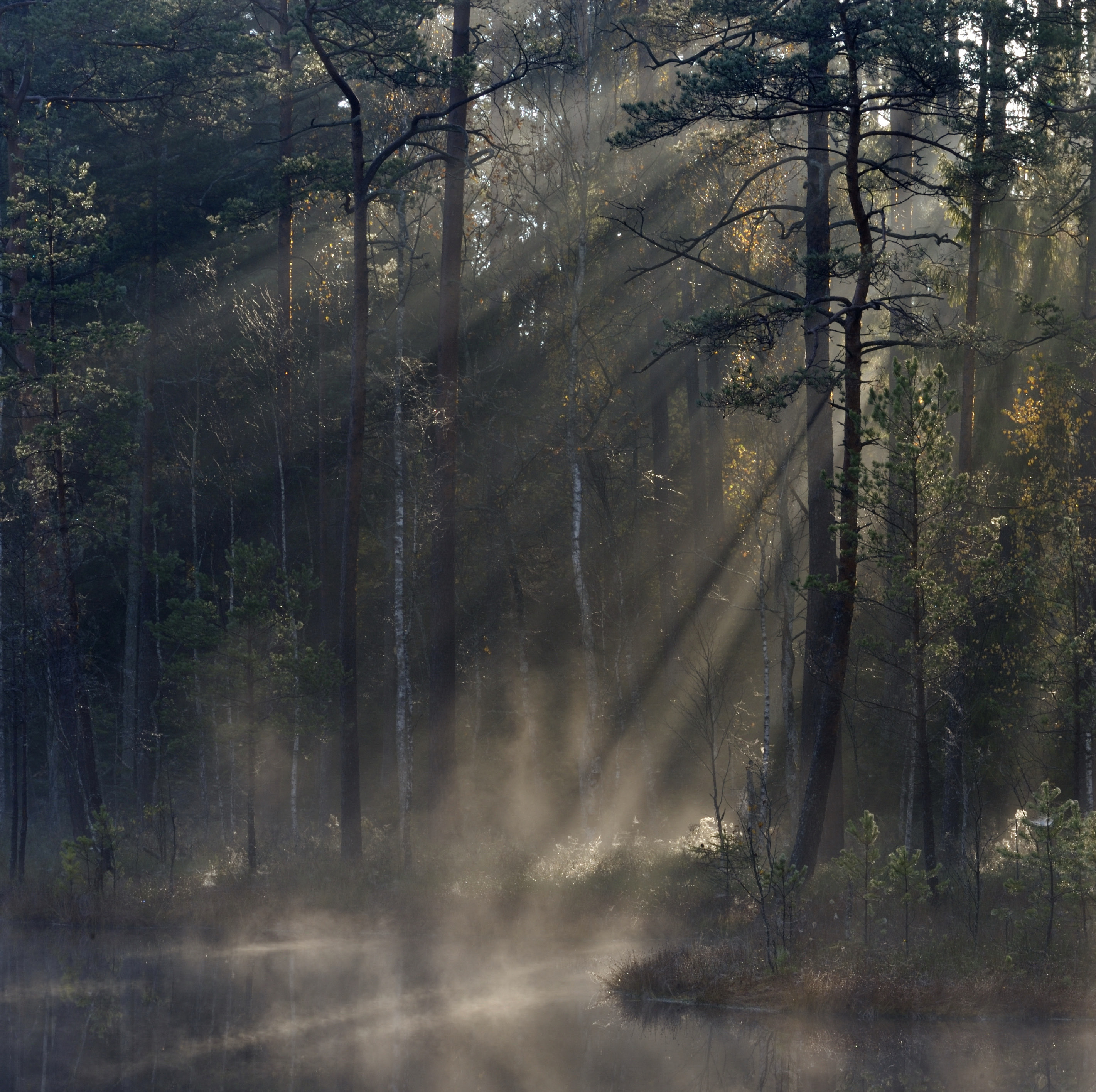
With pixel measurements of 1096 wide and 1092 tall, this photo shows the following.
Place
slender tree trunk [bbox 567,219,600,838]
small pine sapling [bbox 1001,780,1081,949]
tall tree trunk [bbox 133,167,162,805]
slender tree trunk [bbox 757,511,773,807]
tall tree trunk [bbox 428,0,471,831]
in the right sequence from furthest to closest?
tall tree trunk [bbox 133,167,162,805]
slender tree trunk [bbox 567,219,600,838]
tall tree trunk [bbox 428,0,471,831]
slender tree trunk [bbox 757,511,773,807]
small pine sapling [bbox 1001,780,1081,949]

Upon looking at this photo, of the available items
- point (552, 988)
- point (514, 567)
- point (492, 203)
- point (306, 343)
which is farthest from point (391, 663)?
point (552, 988)

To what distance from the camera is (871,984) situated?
10641 mm

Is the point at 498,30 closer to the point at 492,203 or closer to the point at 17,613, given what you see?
the point at 492,203

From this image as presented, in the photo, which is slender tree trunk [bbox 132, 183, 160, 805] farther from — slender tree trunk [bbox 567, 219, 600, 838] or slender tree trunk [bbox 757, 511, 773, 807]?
slender tree trunk [bbox 757, 511, 773, 807]

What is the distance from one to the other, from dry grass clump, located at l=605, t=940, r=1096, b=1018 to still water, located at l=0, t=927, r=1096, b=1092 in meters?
0.30

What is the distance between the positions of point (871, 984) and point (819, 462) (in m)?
7.89

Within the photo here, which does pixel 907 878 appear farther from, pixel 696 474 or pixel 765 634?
pixel 696 474

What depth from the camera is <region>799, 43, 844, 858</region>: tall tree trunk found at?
14.7 metres

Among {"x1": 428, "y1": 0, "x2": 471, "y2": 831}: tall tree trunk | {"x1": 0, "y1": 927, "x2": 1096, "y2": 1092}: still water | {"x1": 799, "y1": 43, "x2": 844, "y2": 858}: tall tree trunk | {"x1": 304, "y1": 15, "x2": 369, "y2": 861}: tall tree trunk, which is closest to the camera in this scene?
{"x1": 0, "y1": 927, "x2": 1096, "y2": 1092}: still water

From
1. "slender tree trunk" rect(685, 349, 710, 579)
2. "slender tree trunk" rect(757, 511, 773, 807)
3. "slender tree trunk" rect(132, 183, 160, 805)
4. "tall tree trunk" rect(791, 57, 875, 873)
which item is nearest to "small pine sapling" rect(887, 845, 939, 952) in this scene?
"tall tree trunk" rect(791, 57, 875, 873)

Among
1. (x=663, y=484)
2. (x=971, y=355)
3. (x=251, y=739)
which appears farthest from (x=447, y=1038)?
(x=663, y=484)

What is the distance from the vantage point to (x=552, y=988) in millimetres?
11789

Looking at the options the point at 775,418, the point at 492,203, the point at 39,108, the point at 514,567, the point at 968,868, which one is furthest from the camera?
the point at 492,203

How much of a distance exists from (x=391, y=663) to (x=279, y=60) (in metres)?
14.4
